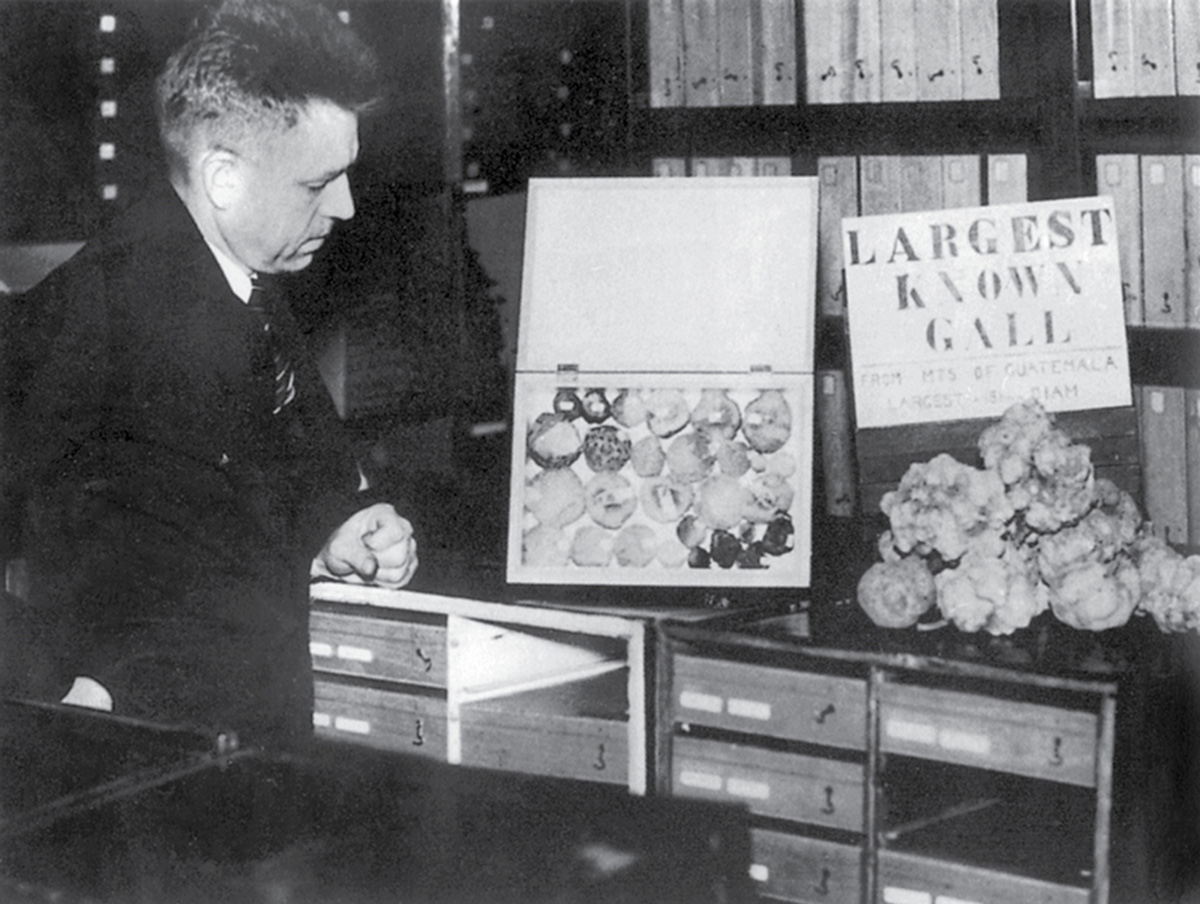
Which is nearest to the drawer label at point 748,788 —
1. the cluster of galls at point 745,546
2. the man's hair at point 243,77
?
the cluster of galls at point 745,546

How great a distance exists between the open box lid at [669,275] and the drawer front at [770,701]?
46 cm

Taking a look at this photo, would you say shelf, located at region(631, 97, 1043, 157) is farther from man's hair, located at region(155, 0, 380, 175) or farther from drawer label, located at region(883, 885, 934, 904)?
drawer label, located at region(883, 885, 934, 904)

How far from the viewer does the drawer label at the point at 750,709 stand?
6.48ft

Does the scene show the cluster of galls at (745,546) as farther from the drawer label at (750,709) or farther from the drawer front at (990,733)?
the drawer front at (990,733)

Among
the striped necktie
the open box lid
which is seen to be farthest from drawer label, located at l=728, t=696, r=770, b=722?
the striped necktie

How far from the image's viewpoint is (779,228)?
2.17 meters

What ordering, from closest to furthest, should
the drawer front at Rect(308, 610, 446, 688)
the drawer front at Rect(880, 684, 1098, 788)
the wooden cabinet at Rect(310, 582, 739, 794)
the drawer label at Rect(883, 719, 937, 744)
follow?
the drawer front at Rect(880, 684, 1098, 788) < the drawer label at Rect(883, 719, 937, 744) < the wooden cabinet at Rect(310, 582, 739, 794) < the drawer front at Rect(308, 610, 446, 688)

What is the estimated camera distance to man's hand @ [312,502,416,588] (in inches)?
78.2

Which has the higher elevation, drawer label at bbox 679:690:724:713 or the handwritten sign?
the handwritten sign

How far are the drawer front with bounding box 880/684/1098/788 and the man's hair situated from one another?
1.04 meters

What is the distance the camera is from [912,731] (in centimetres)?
184

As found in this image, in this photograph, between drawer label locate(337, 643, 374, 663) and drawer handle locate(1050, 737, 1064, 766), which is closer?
drawer handle locate(1050, 737, 1064, 766)

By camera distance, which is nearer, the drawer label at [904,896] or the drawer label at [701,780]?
the drawer label at [904,896]

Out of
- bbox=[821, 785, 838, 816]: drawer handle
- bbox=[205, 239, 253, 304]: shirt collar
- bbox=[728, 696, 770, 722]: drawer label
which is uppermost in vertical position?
bbox=[205, 239, 253, 304]: shirt collar
